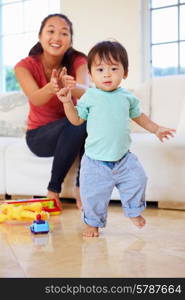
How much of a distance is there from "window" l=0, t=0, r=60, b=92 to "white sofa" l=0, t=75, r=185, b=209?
238 cm

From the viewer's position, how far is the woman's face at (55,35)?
100 inches

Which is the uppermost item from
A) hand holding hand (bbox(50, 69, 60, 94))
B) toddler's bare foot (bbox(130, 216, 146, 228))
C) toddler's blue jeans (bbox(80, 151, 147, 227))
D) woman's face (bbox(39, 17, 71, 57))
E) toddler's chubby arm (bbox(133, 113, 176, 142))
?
woman's face (bbox(39, 17, 71, 57))

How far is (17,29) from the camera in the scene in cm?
589

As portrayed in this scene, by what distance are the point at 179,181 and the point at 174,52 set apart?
9.01 feet

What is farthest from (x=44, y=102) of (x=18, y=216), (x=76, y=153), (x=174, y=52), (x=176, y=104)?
(x=174, y=52)

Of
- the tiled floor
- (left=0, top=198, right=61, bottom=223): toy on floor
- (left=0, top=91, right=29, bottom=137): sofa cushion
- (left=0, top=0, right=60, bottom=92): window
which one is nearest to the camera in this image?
the tiled floor

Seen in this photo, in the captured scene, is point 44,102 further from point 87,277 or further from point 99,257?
point 87,277

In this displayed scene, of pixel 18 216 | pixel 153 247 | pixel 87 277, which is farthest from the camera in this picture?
pixel 18 216

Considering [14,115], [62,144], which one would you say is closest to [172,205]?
[62,144]

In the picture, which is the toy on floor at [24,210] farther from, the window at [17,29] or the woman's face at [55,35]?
the window at [17,29]

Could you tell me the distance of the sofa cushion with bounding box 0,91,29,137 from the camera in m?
3.38

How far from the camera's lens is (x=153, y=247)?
1758 millimetres

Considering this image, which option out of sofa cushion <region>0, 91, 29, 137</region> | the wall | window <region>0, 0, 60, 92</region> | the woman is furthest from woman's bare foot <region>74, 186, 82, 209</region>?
window <region>0, 0, 60, 92</region>

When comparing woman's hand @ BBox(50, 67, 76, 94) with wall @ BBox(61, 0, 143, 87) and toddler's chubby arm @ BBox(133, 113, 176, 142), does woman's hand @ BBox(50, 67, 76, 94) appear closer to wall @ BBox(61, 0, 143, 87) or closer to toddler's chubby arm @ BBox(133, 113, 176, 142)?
toddler's chubby arm @ BBox(133, 113, 176, 142)
